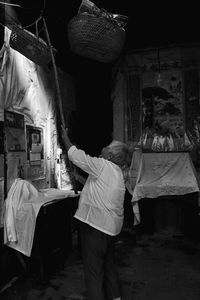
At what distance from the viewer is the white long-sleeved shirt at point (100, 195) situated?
3.05m

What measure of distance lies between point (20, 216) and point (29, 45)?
2.34m

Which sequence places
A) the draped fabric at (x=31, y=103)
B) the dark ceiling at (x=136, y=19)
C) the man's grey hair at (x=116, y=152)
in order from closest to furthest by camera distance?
the man's grey hair at (x=116, y=152), the draped fabric at (x=31, y=103), the dark ceiling at (x=136, y=19)

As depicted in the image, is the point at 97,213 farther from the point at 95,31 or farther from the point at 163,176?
the point at 163,176

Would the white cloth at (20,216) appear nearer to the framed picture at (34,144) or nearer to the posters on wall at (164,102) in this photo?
the framed picture at (34,144)

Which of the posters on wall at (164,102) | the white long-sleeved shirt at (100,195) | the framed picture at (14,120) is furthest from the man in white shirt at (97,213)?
the posters on wall at (164,102)

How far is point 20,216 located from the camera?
387 cm

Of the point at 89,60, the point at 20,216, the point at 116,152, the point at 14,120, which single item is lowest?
the point at 20,216

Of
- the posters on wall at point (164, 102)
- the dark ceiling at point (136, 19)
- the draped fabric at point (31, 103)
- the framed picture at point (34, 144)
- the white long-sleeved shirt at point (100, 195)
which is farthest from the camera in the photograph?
the posters on wall at point (164, 102)

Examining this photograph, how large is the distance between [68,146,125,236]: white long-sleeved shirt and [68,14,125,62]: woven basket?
1335 millimetres

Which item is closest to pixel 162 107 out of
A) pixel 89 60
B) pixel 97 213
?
pixel 89 60

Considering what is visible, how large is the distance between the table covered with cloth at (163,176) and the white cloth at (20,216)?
205 centimetres

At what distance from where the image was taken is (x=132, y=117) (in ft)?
21.6

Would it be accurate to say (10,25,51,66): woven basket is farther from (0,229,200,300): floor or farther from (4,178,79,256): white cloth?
(0,229,200,300): floor

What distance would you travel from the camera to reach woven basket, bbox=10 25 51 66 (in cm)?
338
